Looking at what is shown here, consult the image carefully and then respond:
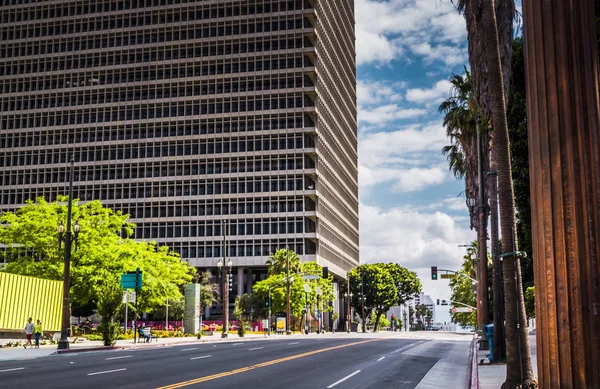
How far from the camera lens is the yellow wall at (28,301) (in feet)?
139

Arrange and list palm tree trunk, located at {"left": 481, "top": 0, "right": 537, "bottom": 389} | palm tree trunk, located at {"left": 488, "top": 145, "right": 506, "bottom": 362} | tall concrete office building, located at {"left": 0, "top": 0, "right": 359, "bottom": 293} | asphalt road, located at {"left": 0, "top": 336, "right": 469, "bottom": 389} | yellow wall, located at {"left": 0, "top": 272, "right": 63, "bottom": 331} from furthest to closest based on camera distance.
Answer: tall concrete office building, located at {"left": 0, "top": 0, "right": 359, "bottom": 293} → yellow wall, located at {"left": 0, "top": 272, "right": 63, "bottom": 331} → palm tree trunk, located at {"left": 488, "top": 145, "right": 506, "bottom": 362} → asphalt road, located at {"left": 0, "top": 336, "right": 469, "bottom": 389} → palm tree trunk, located at {"left": 481, "top": 0, "right": 537, "bottom": 389}

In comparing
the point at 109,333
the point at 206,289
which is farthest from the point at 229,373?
the point at 206,289

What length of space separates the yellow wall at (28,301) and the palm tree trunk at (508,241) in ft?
118

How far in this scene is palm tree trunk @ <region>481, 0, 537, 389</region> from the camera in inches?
542

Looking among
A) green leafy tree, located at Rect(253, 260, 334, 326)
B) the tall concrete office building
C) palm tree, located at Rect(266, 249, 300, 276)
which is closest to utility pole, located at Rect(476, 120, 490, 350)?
green leafy tree, located at Rect(253, 260, 334, 326)

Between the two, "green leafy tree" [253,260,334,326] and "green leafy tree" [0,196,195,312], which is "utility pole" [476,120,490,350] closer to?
"green leafy tree" [0,196,195,312]

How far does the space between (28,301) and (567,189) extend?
45.5m

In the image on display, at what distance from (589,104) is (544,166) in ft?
1.62

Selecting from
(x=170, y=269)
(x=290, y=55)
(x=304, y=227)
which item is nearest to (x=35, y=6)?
(x=290, y=55)

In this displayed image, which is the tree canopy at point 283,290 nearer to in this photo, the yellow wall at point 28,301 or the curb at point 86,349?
the yellow wall at point 28,301

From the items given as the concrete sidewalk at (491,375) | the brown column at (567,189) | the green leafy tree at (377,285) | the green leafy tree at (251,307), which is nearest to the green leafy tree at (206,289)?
the green leafy tree at (251,307)

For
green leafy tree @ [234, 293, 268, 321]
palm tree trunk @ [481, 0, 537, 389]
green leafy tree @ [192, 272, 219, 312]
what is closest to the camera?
palm tree trunk @ [481, 0, 537, 389]

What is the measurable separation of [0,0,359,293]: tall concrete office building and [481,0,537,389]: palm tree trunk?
92542 mm

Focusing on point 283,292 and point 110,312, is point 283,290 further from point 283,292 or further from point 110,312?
point 110,312
